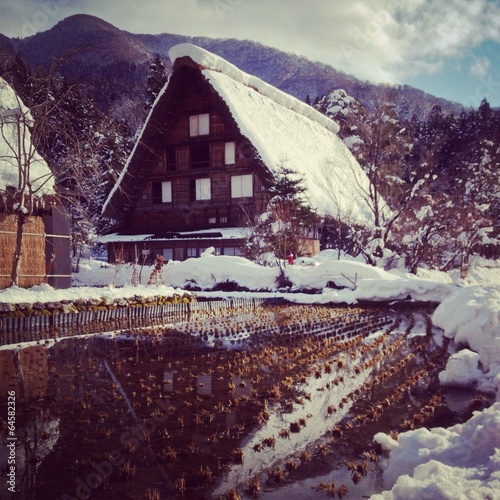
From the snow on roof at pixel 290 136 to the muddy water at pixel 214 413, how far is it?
1678cm

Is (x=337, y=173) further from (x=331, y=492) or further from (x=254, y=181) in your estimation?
Result: (x=331, y=492)

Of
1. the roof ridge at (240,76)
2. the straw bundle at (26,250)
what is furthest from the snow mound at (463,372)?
the roof ridge at (240,76)

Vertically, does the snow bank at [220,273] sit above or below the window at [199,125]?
below

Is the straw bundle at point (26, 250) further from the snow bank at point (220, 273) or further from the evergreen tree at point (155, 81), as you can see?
the evergreen tree at point (155, 81)

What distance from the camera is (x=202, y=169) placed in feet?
90.5

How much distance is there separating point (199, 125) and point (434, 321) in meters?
20.9

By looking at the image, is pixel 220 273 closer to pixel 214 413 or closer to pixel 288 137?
pixel 288 137

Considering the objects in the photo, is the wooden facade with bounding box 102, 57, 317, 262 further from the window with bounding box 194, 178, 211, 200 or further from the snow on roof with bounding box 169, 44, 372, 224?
the snow on roof with bounding box 169, 44, 372, 224

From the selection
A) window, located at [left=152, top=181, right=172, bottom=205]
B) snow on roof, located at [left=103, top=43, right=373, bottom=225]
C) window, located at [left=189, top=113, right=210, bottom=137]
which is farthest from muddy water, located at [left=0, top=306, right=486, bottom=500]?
window, located at [left=189, top=113, right=210, bottom=137]

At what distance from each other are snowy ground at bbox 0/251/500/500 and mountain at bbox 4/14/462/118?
1122 centimetres

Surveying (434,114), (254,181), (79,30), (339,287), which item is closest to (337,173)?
(254,181)

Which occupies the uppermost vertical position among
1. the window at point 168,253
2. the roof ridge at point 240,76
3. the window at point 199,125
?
the roof ridge at point 240,76

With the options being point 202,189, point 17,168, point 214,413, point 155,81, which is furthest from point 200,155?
point 214,413

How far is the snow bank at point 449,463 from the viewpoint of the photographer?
2406mm
